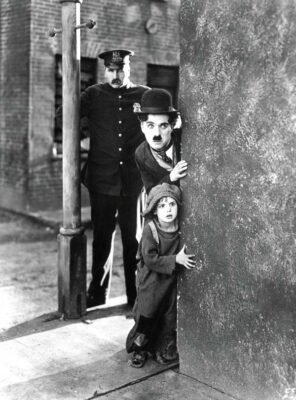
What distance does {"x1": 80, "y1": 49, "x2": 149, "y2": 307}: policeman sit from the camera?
4.81 meters

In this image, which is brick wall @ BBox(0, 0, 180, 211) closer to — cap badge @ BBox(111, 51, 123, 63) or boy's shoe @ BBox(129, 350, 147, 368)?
cap badge @ BBox(111, 51, 123, 63)

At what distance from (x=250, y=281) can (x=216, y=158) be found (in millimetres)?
738

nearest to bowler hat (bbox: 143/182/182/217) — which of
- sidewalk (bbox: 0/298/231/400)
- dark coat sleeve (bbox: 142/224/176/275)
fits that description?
dark coat sleeve (bbox: 142/224/176/275)

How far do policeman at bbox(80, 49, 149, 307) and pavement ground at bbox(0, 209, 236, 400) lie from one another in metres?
0.80

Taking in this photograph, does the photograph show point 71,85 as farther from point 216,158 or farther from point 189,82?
point 216,158

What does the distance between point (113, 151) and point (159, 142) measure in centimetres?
101

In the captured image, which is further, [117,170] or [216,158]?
[117,170]

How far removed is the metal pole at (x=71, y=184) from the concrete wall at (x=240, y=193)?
130 centimetres

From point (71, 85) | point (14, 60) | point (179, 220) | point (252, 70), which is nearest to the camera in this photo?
point (252, 70)

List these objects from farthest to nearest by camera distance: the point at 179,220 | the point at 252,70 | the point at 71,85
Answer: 1. the point at 71,85
2. the point at 179,220
3. the point at 252,70

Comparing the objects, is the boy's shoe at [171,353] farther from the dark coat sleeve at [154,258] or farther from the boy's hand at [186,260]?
the boy's hand at [186,260]

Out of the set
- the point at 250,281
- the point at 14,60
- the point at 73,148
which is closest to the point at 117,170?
the point at 73,148

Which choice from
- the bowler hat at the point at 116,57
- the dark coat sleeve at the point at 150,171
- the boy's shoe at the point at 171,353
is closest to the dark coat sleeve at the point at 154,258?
the dark coat sleeve at the point at 150,171

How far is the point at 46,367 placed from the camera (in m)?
3.82
